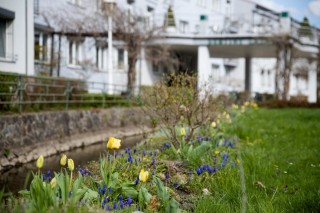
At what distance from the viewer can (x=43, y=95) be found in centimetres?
1489

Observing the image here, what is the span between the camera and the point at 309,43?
3381 centimetres

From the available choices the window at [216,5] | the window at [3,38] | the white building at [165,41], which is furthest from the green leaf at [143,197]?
the window at [216,5]

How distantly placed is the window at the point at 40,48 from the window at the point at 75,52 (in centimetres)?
245

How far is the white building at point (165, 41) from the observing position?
2275 cm

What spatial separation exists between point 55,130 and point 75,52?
12.0 meters

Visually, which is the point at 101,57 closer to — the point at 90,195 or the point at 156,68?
the point at 156,68

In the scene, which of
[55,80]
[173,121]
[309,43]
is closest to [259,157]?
[173,121]

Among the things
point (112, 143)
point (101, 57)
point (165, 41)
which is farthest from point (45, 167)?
point (165, 41)

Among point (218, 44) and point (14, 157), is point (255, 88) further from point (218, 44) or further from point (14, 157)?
point (14, 157)

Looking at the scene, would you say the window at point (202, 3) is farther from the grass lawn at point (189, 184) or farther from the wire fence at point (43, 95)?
the grass lawn at point (189, 184)

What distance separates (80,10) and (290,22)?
13930 mm

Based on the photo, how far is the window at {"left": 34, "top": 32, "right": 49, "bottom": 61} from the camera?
21891mm

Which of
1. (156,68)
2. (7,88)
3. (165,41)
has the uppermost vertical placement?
(165,41)

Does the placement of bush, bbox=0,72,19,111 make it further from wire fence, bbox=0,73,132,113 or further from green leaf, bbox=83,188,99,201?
green leaf, bbox=83,188,99,201
